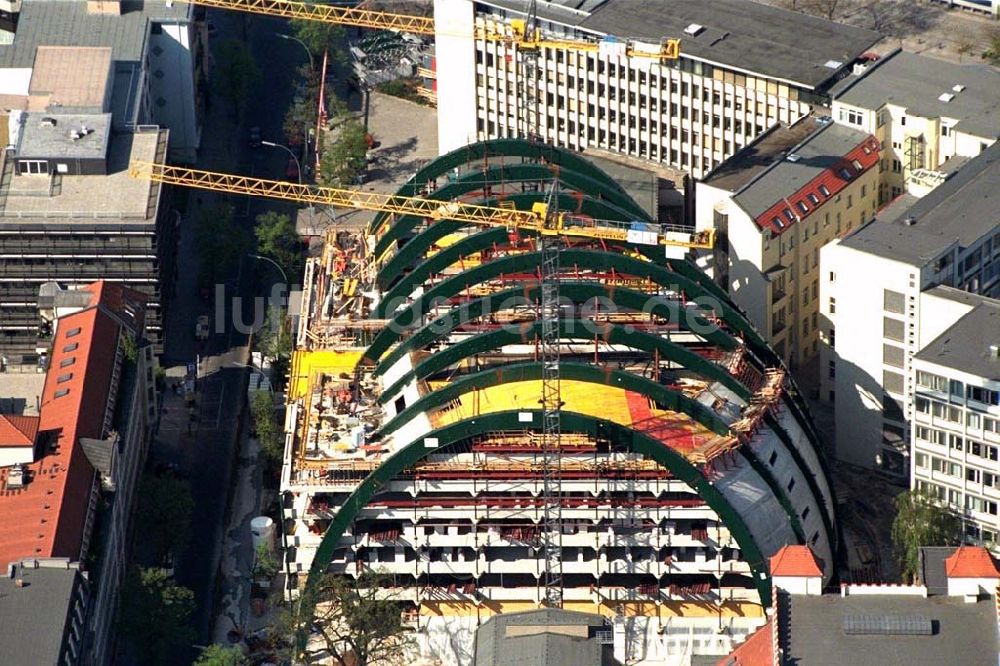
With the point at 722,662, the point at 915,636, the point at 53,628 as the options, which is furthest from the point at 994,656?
the point at 53,628

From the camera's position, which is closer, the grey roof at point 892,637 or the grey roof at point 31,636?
the grey roof at point 892,637

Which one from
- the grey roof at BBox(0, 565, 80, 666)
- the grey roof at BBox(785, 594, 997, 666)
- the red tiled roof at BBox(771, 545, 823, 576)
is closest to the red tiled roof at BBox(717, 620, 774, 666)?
the grey roof at BBox(785, 594, 997, 666)

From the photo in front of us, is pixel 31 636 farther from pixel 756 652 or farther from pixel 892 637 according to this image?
pixel 892 637

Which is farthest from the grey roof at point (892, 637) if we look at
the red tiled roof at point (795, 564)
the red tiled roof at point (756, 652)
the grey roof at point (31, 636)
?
the grey roof at point (31, 636)

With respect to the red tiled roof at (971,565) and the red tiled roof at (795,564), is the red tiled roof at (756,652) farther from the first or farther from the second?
the red tiled roof at (971,565)

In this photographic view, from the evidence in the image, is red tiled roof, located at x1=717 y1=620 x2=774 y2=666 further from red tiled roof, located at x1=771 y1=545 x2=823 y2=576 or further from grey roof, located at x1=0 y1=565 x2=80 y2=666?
grey roof, located at x1=0 y1=565 x2=80 y2=666

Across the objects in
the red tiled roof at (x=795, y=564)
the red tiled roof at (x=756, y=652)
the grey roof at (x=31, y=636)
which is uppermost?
the red tiled roof at (x=795, y=564)

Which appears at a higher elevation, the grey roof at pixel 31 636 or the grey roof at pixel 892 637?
the grey roof at pixel 892 637
